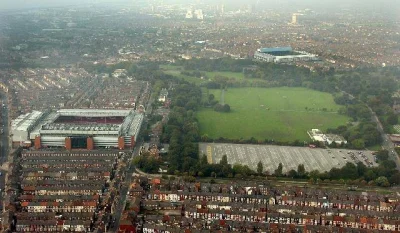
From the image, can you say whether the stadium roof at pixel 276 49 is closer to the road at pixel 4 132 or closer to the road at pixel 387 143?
the road at pixel 387 143

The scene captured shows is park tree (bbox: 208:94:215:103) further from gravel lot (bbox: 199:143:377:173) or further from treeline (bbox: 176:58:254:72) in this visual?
treeline (bbox: 176:58:254:72)

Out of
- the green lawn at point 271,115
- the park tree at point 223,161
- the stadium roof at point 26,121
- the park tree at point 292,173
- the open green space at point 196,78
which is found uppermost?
the stadium roof at point 26,121

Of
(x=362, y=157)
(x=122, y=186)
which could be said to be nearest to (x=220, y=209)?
(x=122, y=186)

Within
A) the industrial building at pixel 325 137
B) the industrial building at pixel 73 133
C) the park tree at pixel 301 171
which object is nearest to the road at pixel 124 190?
the industrial building at pixel 73 133

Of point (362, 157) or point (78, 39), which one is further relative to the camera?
point (78, 39)

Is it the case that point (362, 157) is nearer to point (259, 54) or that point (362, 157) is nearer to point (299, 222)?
point (299, 222)

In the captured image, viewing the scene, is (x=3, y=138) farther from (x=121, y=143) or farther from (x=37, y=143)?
(x=121, y=143)
